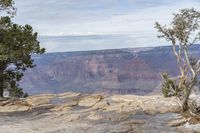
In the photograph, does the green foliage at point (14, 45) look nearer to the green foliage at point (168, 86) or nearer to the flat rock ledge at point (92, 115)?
the flat rock ledge at point (92, 115)

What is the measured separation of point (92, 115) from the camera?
154 feet

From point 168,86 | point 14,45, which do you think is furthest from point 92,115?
point 14,45

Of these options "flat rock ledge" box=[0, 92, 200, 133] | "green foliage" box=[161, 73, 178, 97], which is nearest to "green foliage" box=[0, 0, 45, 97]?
"flat rock ledge" box=[0, 92, 200, 133]

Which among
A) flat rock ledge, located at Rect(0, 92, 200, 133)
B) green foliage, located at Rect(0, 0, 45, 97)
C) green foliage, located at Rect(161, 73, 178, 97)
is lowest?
flat rock ledge, located at Rect(0, 92, 200, 133)

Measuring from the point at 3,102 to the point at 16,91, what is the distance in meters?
13.7

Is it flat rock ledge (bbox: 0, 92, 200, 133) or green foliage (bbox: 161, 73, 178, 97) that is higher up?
green foliage (bbox: 161, 73, 178, 97)

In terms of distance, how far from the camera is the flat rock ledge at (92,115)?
40.8 meters

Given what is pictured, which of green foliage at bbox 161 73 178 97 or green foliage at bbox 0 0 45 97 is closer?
green foliage at bbox 161 73 178 97

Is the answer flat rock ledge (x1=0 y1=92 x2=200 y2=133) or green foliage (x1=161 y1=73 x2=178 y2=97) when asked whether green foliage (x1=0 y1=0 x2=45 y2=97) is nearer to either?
flat rock ledge (x1=0 y1=92 x2=200 y2=133)

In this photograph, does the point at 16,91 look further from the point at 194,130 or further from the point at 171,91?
the point at 194,130

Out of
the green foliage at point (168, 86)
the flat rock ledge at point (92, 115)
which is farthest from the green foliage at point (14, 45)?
the green foliage at point (168, 86)

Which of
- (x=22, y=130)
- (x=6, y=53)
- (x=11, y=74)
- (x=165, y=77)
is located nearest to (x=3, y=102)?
(x=6, y=53)

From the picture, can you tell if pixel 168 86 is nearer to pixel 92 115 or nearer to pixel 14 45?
pixel 92 115

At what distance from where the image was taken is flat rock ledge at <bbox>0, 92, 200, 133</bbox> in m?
40.8
